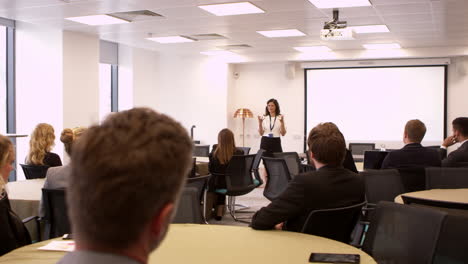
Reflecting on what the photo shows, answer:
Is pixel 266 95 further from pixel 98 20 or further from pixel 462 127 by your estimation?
pixel 462 127

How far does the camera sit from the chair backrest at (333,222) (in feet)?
8.92

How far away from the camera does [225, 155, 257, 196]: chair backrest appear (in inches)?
255

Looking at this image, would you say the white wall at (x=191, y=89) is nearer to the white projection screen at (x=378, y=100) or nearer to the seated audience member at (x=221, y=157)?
the white projection screen at (x=378, y=100)

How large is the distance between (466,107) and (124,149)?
36.0 ft

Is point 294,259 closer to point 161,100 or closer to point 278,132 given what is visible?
point 278,132

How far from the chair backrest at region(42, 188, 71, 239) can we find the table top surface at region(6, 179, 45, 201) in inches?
13.9

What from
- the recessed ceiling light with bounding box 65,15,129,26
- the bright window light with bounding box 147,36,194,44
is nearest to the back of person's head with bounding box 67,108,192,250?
the recessed ceiling light with bounding box 65,15,129,26

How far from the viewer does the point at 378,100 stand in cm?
1134

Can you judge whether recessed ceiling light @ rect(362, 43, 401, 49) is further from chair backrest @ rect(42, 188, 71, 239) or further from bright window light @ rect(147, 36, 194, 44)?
chair backrest @ rect(42, 188, 71, 239)

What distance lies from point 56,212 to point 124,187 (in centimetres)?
300

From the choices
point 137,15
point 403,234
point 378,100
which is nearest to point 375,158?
point 403,234

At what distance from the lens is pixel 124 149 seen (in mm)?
911

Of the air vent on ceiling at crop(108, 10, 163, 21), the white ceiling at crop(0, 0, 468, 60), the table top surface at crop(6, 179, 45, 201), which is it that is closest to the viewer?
the table top surface at crop(6, 179, 45, 201)

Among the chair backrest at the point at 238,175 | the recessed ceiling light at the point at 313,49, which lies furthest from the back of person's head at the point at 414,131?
the recessed ceiling light at the point at 313,49
